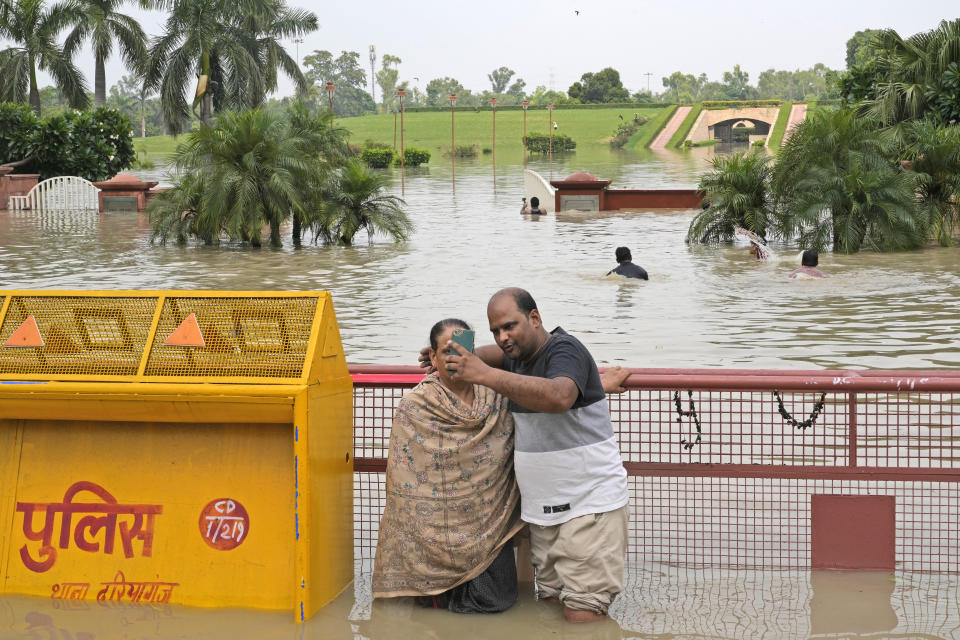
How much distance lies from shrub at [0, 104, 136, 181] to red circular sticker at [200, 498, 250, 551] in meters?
39.2

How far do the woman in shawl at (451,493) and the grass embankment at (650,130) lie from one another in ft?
317

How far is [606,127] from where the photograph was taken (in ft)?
366

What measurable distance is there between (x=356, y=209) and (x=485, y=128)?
84792 millimetres

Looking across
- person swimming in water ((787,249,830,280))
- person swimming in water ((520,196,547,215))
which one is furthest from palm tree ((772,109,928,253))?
person swimming in water ((520,196,547,215))

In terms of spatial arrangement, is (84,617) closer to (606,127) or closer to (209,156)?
(209,156)

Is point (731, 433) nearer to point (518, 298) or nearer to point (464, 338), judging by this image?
point (518, 298)

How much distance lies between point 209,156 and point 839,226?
43.5ft

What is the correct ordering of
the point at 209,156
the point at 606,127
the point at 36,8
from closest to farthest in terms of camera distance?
the point at 209,156
the point at 36,8
the point at 606,127

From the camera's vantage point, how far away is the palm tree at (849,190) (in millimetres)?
21728

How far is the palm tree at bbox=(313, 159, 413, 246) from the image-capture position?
24969mm

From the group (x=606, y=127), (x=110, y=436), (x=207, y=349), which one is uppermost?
(x=606, y=127)

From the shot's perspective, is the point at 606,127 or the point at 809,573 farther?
the point at 606,127

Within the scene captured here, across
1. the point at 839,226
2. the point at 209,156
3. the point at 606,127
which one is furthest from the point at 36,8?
the point at 606,127

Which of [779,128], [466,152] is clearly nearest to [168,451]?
[466,152]
